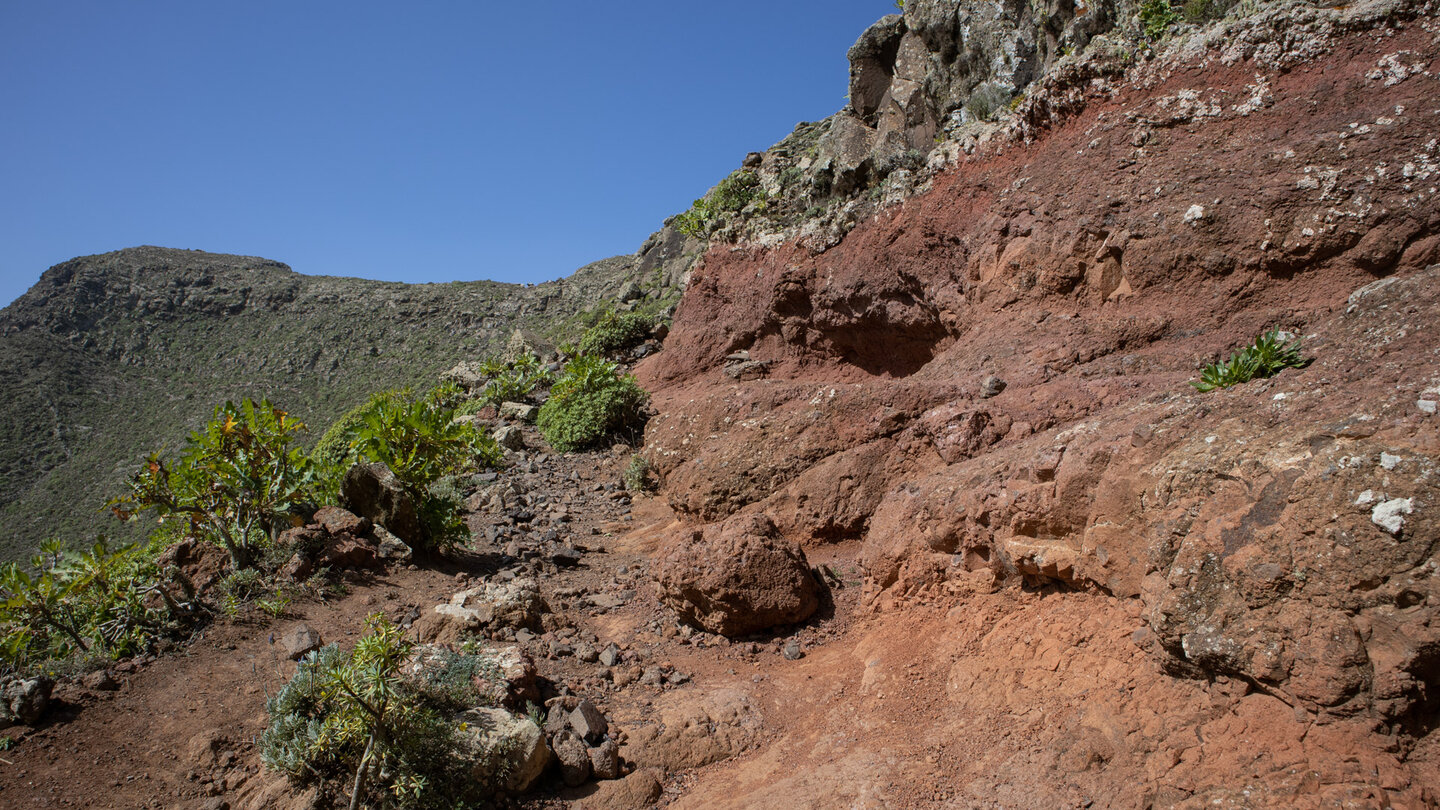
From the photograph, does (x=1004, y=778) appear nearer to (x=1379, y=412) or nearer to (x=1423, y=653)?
(x=1423, y=653)

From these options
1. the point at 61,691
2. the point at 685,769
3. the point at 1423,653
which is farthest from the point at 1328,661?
the point at 61,691

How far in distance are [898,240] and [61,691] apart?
8.11 metres

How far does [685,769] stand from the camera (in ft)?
13.8

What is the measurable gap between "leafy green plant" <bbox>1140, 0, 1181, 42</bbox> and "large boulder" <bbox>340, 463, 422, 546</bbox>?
27.3 ft

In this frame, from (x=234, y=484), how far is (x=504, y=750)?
369 cm

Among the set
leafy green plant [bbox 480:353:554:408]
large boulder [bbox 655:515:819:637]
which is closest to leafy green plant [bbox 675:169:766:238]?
leafy green plant [bbox 480:353:554:408]

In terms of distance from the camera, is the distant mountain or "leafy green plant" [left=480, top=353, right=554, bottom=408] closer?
"leafy green plant" [left=480, top=353, right=554, bottom=408]

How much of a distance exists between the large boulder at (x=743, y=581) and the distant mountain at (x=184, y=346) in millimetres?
21939

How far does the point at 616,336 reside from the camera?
15.5 meters

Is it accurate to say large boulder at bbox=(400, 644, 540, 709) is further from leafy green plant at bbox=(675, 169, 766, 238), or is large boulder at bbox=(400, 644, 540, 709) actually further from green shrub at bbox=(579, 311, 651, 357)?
leafy green plant at bbox=(675, 169, 766, 238)

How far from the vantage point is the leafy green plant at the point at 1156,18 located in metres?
7.53

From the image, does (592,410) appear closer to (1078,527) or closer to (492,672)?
(492,672)

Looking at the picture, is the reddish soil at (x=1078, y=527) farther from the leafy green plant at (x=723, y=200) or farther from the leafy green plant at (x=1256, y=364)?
the leafy green plant at (x=723, y=200)

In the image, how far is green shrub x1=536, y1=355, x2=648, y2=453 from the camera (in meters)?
11.3
